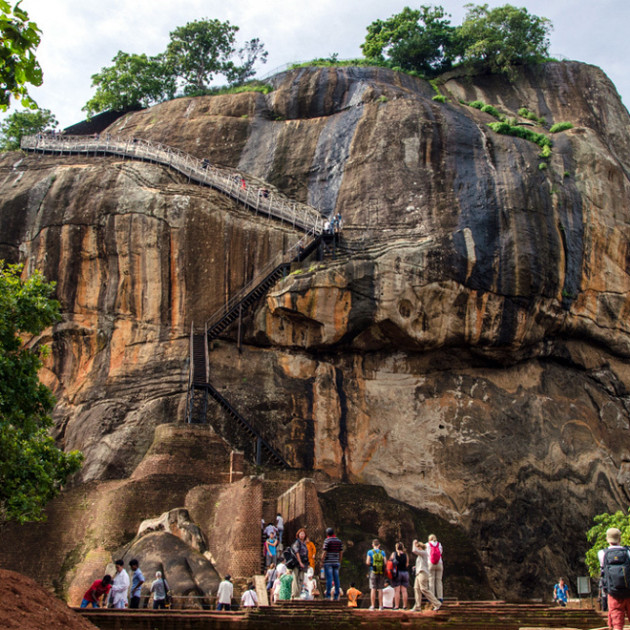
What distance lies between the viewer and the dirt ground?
34.4ft

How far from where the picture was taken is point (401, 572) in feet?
52.7

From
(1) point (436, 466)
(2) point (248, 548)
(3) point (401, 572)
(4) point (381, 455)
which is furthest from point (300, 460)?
(3) point (401, 572)

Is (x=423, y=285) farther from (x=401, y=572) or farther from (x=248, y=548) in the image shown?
(x=401, y=572)

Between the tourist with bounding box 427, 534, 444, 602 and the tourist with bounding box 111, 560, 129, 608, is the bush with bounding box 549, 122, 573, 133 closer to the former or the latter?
the tourist with bounding box 427, 534, 444, 602

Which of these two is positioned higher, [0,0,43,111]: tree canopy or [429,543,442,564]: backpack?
[0,0,43,111]: tree canopy

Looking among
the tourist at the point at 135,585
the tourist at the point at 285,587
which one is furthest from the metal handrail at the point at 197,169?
the tourist at the point at 135,585

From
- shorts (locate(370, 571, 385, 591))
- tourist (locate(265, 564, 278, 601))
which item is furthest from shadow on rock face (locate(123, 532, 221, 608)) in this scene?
shorts (locate(370, 571, 385, 591))

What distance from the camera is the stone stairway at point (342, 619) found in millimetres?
13430

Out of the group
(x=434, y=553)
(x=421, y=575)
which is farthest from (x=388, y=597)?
(x=434, y=553)

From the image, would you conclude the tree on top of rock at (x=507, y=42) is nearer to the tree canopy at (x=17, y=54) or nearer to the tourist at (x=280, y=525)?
the tourist at (x=280, y=525)

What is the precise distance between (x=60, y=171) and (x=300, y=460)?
53.6 ft

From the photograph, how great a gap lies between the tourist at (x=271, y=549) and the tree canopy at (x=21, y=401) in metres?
5.20

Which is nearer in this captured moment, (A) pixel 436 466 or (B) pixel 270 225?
(A) pixel 436 466

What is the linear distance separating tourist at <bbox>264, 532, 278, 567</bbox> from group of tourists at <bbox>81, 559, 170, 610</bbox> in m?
3.31
